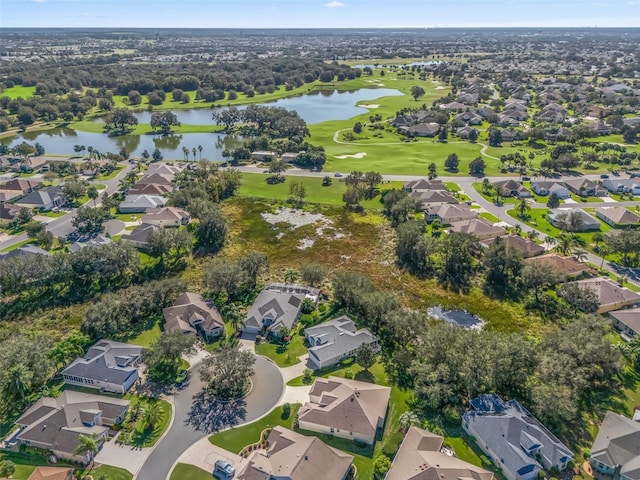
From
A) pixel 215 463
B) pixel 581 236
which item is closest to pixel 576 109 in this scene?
pixel 581 236

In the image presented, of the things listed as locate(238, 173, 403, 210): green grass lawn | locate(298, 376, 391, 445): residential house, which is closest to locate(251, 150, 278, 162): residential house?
locate(238, 173, 403, 210): green grass lawn

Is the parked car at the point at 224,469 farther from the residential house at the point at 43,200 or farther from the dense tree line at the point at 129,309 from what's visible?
the residential house at the point at 43,200

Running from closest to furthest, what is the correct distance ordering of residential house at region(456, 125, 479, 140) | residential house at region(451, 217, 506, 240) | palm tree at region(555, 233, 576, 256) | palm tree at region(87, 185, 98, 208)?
1. palm tree at region(555, 233, 576, 256)
2. residential house at region(451, 217, 506, 240)
3. palm tree at region(87, 185, 98, 208)
4. residential house at region(456, 125, 479, 140)

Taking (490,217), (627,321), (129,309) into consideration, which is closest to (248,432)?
(129,309)

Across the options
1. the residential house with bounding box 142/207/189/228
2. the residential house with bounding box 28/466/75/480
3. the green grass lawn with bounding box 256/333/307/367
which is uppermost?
the residential house with bounding box 142/207/189/228

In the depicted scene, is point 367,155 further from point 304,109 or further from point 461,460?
point 461,460

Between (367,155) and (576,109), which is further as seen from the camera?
(576,109)

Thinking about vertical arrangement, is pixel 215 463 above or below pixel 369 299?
below

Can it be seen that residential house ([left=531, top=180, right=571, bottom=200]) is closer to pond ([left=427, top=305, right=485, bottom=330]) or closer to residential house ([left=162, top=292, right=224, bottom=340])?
pond ([left=427, top=305, right=485, bottom=330])
